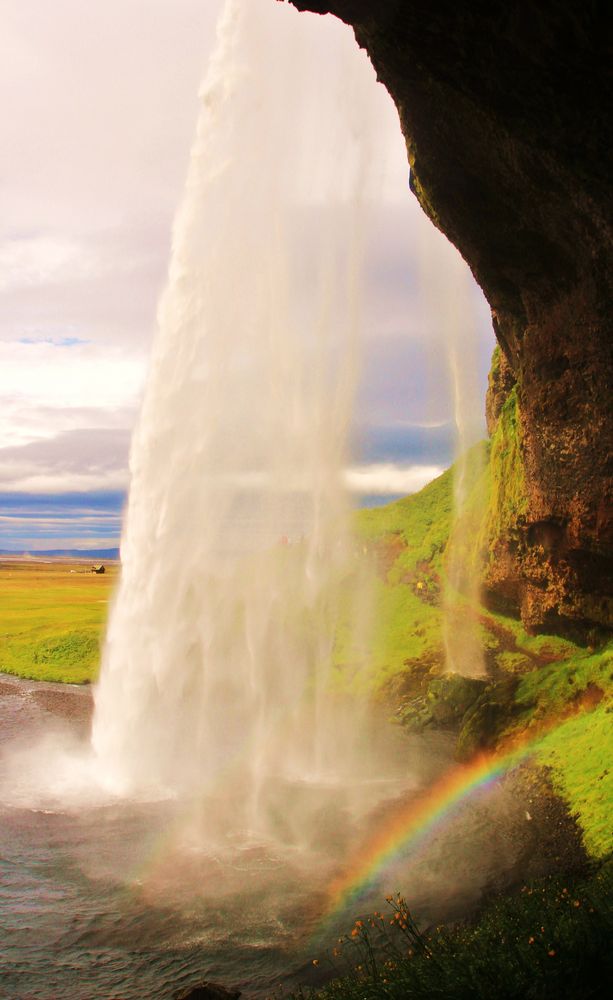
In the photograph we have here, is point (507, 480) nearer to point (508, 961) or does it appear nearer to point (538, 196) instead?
point (538, 196)

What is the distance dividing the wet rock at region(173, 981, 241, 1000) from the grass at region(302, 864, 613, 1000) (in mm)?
1324

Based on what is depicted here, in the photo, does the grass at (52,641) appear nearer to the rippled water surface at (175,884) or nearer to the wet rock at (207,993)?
the rippled water surface at (175,884)

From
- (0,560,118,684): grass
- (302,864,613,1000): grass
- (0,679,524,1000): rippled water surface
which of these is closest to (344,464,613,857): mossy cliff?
(0,679,524,1000): rippled water surface

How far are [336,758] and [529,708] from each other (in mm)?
6252

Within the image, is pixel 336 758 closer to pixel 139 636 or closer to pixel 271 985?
pixel 139 636

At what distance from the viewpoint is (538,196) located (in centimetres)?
1056

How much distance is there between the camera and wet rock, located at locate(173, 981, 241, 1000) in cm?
862

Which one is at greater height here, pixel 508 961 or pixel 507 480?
pixel 507 480

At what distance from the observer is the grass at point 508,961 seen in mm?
6832

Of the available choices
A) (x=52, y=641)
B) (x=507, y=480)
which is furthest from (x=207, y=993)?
(x=52, y=641)

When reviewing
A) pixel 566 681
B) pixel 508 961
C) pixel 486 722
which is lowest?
pixel 486 722

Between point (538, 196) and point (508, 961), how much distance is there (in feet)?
35.0

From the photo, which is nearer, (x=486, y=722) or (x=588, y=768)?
(x=588, y=768)

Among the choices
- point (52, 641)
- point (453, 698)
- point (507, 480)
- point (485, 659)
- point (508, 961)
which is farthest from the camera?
→ point (52, 641)
